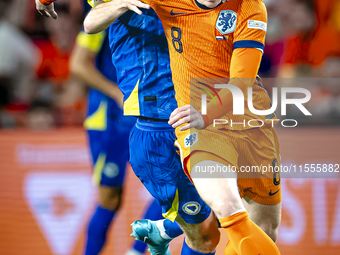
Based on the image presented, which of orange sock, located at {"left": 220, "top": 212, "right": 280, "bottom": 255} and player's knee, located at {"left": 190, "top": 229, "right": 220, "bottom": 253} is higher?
orange sock, located at {"left": 220, "top": 212, "right": 280, "bottom": 255}

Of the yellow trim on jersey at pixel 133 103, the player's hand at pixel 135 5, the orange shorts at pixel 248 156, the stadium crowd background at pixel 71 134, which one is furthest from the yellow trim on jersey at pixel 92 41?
the stadium crowd background at pixel 71 134

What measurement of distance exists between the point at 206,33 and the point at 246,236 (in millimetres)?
506

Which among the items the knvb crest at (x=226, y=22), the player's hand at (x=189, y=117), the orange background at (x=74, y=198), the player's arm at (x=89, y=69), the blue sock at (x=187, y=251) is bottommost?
the orange background at (x=74, y=198)

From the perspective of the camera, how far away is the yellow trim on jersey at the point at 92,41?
1.55 meters

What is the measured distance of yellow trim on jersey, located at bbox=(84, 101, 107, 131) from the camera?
175 centimetres

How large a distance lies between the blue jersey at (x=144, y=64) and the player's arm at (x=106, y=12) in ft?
0.32

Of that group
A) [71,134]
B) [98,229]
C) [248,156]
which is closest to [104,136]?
[98,229]

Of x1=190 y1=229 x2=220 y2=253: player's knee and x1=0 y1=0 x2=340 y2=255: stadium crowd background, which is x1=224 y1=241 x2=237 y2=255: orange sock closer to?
x1=190 y1=229 x2=220 y2=253: player's knee

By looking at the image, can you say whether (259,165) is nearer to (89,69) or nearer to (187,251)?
(187,251)

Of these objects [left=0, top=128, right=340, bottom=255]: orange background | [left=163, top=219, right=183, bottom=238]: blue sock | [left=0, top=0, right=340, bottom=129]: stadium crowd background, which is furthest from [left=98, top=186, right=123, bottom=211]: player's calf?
[left=0, top=0, right=340, bottom=129]: stadium crowd background

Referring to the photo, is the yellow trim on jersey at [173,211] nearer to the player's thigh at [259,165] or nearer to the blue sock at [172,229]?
the blue sock at [172,229]

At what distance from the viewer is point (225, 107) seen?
1.12m

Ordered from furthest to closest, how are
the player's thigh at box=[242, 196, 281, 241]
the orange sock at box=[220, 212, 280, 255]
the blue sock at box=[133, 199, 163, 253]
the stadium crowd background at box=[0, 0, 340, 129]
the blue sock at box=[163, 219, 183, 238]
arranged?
the stadium crowd background at box=[0, 0, 340, 129] < the blue sock at box=[133, 199, 163, 253] < the blue sock at box=[163, 219, 183, 238] < the player's thigh at box=[242, 196, 281, 241] < the orange sock at box=[220, 212, 280, 255]

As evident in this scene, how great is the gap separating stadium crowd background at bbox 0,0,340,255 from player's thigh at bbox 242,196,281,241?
0.70 meters
